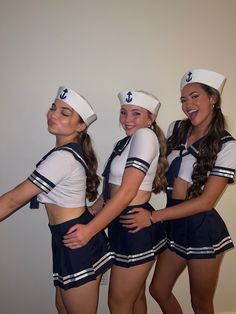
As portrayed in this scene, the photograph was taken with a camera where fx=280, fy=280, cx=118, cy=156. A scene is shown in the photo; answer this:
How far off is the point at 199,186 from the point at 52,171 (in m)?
0.71

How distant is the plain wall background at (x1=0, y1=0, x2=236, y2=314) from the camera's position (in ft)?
5.43

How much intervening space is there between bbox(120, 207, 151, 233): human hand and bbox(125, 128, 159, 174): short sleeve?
0.21m

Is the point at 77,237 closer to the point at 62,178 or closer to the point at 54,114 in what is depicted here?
the point at 62,178

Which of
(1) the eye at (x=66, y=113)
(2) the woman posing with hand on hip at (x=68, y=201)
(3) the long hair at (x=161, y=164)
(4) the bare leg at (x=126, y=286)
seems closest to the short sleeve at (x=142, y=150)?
(3) the long hair at (x=161, y=164)

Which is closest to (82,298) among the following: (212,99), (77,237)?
(77,237)

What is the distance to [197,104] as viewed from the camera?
1384 millimetres

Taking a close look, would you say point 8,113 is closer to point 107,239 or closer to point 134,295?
point 107,239

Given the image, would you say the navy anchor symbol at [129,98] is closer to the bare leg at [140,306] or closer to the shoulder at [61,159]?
the shoulder at [61,159]

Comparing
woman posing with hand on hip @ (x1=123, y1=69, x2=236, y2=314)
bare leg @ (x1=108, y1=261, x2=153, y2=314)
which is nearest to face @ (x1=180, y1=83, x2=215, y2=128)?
woman posing with hand on hip @ (x1=123, y1=69, x2=236, y2=314)

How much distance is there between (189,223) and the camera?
4.55ft

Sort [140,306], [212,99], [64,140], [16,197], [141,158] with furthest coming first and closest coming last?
[140,306] < [212,99] < [64,140] < [141,158] < [16,197]

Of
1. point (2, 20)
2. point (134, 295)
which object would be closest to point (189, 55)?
point (2, 20)

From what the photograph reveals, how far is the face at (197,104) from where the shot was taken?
1.38 m

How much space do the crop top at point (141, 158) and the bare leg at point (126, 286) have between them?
1.24 ft
